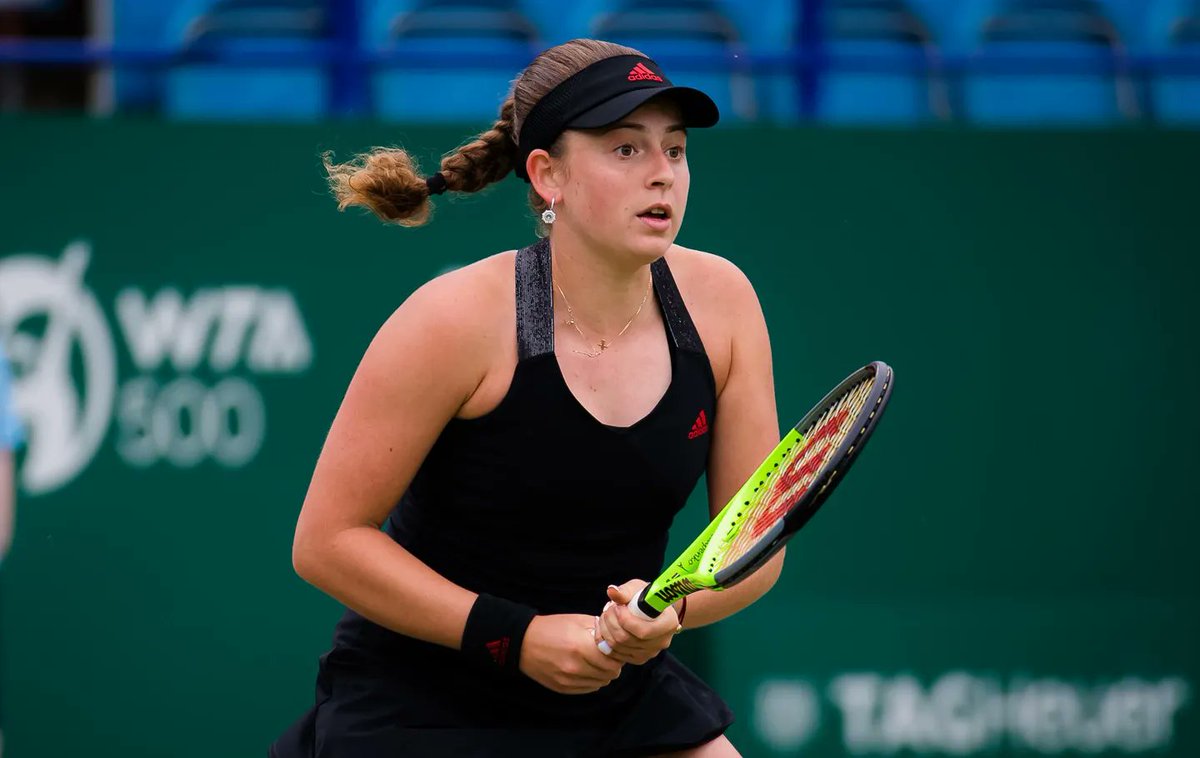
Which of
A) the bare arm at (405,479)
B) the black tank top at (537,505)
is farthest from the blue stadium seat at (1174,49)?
the bare arm at (405,479)

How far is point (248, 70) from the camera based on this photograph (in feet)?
16.5

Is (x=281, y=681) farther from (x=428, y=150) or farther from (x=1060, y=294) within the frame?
(x=1060, y=294)

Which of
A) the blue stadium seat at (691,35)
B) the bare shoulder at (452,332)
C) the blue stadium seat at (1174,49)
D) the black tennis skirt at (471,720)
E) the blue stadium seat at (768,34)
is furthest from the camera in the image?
the blue stadium seat at (1174,49)

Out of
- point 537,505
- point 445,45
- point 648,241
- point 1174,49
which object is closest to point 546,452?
point 537,505

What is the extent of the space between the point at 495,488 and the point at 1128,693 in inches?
117

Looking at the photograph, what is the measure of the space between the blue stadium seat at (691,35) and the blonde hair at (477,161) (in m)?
2.40

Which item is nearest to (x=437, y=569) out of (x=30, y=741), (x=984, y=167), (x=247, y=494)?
(x=247, y=494)

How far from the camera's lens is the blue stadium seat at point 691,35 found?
5.05 meters

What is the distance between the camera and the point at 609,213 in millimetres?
2400

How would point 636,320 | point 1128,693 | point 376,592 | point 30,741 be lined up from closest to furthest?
point 376,592
point 636,320
point 30,741
point 1128,693

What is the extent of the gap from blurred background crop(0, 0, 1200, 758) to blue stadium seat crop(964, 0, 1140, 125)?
25 centimetres

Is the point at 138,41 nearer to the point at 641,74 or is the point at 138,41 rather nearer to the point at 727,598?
the point at 641,74

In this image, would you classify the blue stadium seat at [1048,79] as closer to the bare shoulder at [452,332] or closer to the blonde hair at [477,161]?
the blonde hair at [477,161]

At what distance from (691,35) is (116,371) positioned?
212 cm
